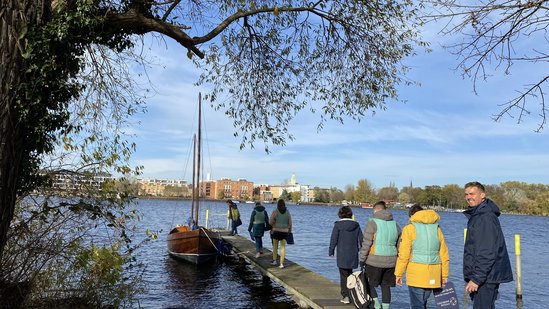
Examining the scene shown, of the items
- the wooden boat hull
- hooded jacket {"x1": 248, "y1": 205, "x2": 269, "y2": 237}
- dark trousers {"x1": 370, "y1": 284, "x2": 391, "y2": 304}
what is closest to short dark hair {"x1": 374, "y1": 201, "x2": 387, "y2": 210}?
dark trousers {"x1": 370, "y1": 284, "x2": 391, "y2": 304}

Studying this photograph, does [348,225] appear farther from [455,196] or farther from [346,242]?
[455,196]

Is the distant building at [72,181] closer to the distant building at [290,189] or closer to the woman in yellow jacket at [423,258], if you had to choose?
the woman in yellow jacket at [423,258]

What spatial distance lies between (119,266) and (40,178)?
2529 millimetres

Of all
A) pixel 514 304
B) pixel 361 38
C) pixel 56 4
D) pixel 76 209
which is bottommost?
pixel 514 304

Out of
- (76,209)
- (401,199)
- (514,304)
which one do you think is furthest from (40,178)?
(401,199)

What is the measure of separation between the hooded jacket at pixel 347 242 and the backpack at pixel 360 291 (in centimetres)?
53

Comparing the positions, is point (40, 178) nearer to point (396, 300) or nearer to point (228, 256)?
point (396, 300)

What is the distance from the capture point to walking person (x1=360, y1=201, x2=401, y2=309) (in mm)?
7273

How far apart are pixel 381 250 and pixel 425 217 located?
1395 mm

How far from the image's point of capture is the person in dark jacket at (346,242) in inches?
340

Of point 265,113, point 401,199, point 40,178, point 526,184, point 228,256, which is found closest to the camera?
point 40,178

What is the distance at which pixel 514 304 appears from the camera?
1518cm

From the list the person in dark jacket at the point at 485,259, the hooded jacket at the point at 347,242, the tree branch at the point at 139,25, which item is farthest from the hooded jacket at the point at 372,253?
the tree branch at the point at 139,25

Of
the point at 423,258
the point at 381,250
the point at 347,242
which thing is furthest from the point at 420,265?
the point at 347,242
